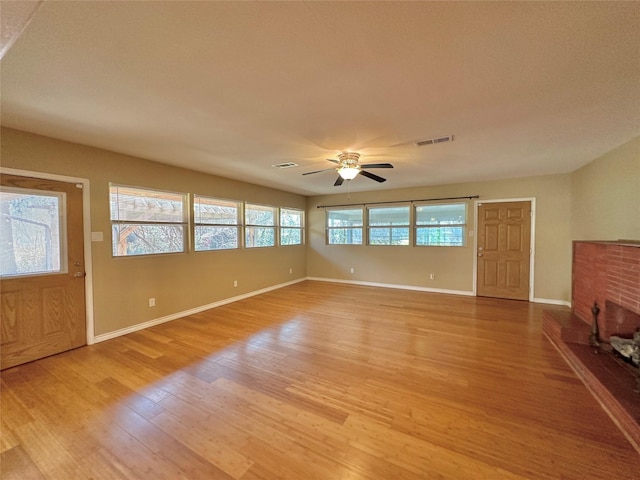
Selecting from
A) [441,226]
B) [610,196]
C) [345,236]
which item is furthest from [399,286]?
[610,196]

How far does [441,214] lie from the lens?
588 centimetres

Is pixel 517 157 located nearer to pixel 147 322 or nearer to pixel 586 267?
pixel 586 267

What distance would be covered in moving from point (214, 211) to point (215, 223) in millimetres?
230

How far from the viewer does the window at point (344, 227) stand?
692 centimetres

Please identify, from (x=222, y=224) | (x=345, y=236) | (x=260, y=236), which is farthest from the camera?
(x=345, y=236)

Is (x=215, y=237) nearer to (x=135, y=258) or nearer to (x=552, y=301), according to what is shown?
(x=135, y=258)

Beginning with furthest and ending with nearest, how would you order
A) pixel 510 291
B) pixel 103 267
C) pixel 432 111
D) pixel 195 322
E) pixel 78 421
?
pixel 510 291 < pixel 195 322 < pixel 103 267 < pixel 432 111 < pixel 78 421

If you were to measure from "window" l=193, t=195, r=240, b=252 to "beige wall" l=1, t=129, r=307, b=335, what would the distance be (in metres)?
0.15

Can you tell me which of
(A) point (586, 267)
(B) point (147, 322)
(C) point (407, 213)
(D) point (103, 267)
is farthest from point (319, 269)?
(A) point (586, 267)

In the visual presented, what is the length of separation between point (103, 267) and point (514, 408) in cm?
464

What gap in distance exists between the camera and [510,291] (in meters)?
5.24

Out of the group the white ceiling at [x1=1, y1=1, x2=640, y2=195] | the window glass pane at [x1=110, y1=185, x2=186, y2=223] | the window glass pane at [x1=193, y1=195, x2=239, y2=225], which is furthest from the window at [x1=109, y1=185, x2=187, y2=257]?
the white ceiling at [x1=1, y1=1, x2=640, y2=195]

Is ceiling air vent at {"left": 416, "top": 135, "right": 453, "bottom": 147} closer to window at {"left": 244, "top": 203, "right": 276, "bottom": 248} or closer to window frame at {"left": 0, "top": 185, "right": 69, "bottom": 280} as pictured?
window at {"left": 244, "top": 203, "right": 276, "bottom": 248}

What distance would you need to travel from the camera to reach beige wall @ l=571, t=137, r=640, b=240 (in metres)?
2.93
